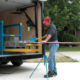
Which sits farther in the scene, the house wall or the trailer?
the house wall

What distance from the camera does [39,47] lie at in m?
7.65

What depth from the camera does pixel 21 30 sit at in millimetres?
7793

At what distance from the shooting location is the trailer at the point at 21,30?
7.15m

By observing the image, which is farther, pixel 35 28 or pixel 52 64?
pixel 35 28

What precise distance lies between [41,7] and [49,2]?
1571 centimetres

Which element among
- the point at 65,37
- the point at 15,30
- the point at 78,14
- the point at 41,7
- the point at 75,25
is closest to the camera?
the point at 41,7

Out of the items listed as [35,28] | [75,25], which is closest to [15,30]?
[35,28]

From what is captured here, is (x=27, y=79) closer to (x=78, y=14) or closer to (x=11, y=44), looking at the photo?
(x=11, y=44)

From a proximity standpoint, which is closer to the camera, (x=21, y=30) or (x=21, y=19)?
(x=21, y=30)

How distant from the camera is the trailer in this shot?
7.15 m

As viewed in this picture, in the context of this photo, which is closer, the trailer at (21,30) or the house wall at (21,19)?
the trailer at (21,30)

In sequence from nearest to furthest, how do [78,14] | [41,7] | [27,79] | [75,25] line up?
[27,79] < [41,7] < [78,14] < [75,25]

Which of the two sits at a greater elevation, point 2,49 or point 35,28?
point 35,28

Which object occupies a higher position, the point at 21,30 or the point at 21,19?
the point at 21,19
